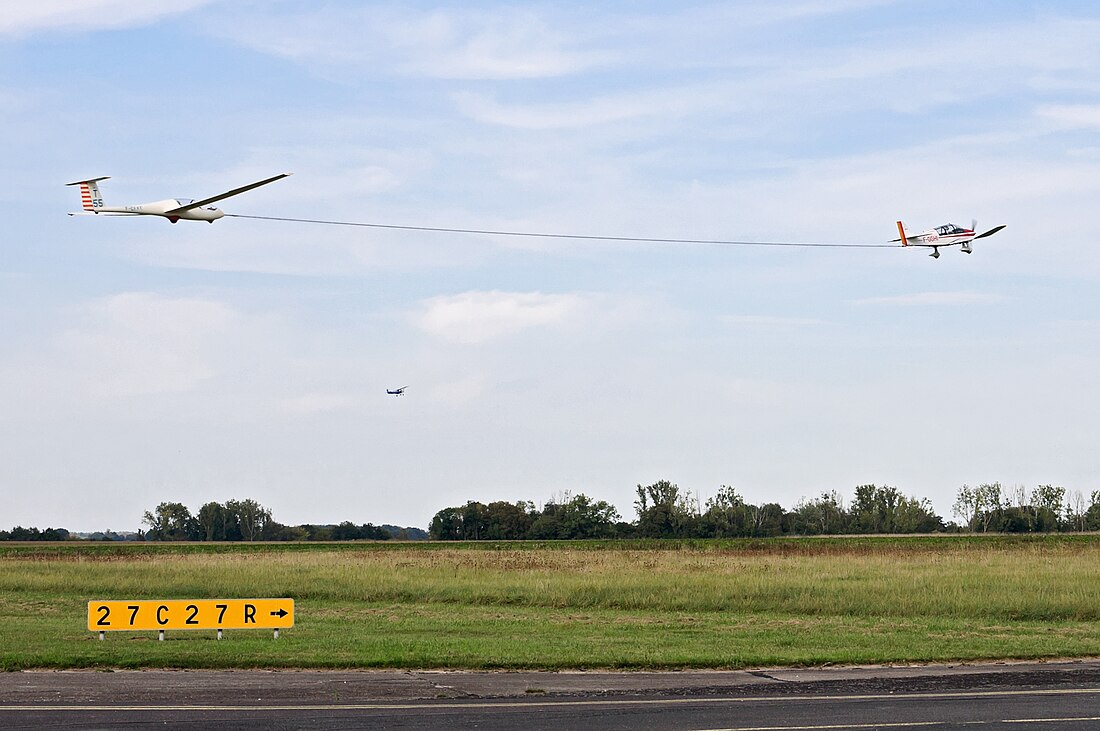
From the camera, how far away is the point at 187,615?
2075 cm

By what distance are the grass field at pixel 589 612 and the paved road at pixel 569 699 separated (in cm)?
146

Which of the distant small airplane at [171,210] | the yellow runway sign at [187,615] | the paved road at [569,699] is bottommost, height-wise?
the paved road at [569,699]

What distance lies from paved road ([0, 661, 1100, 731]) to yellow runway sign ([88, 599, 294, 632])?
3012mm

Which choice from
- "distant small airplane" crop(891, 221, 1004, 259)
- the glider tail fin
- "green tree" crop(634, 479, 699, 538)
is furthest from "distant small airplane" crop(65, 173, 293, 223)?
"green tree" crop(634, 479, 699, 538)

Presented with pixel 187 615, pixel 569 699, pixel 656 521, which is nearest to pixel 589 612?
pixel 187 615

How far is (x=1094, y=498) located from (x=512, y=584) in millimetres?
130176

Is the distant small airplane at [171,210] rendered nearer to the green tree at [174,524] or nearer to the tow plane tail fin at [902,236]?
the tow plane tail fin at [902,236]

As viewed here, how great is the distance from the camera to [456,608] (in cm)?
2977

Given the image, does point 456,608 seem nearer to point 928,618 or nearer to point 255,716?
point 928,618

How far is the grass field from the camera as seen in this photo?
19375 millimetres

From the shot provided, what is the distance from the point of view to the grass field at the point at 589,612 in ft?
63.6

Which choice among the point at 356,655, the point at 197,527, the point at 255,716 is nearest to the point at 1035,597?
the point at 356,655

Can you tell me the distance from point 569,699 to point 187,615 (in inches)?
344

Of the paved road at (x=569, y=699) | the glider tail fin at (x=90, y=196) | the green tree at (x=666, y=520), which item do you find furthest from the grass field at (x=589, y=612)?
the green tree at (x=666, y=520)
